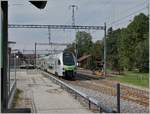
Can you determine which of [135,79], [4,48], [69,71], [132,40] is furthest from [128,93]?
[132,40]

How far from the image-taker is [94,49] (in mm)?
118188

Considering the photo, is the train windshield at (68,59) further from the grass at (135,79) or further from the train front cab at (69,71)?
the grass at (135,79)

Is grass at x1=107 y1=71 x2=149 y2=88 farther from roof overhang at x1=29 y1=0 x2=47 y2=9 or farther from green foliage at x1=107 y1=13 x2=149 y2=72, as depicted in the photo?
roof overhang at x1=29 y1=0 x2=47 y2=9

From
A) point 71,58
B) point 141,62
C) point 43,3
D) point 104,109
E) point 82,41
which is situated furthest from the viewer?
point 82,41

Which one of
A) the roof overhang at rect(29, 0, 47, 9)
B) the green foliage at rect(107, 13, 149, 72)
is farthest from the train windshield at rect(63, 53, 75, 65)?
the roof overhang at rect(29, 0, 47, 9)

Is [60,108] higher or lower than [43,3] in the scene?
lower

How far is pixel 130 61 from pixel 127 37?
6.23 m

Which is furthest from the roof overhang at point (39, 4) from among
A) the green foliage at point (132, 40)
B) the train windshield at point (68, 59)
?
the green foliage at point (132, 40)

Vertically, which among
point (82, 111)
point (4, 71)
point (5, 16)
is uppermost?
point (5, 16)

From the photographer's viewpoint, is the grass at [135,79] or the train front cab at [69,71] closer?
the grass at [135,79]

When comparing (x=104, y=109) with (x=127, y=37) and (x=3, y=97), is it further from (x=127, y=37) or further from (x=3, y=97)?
(x=127, y=37)

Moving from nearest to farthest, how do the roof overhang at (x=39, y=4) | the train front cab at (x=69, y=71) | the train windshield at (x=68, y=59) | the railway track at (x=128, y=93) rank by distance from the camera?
the roof overhang at (x=39, y=4) → the railway track at (x=128, y=93) → the train front cab at (x=69, y=71) → the train windshield at (x=68, y=59)

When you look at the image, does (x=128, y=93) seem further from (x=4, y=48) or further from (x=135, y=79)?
(x=135, y=79)

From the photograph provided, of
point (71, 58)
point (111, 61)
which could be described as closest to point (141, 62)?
point (111, 61)
